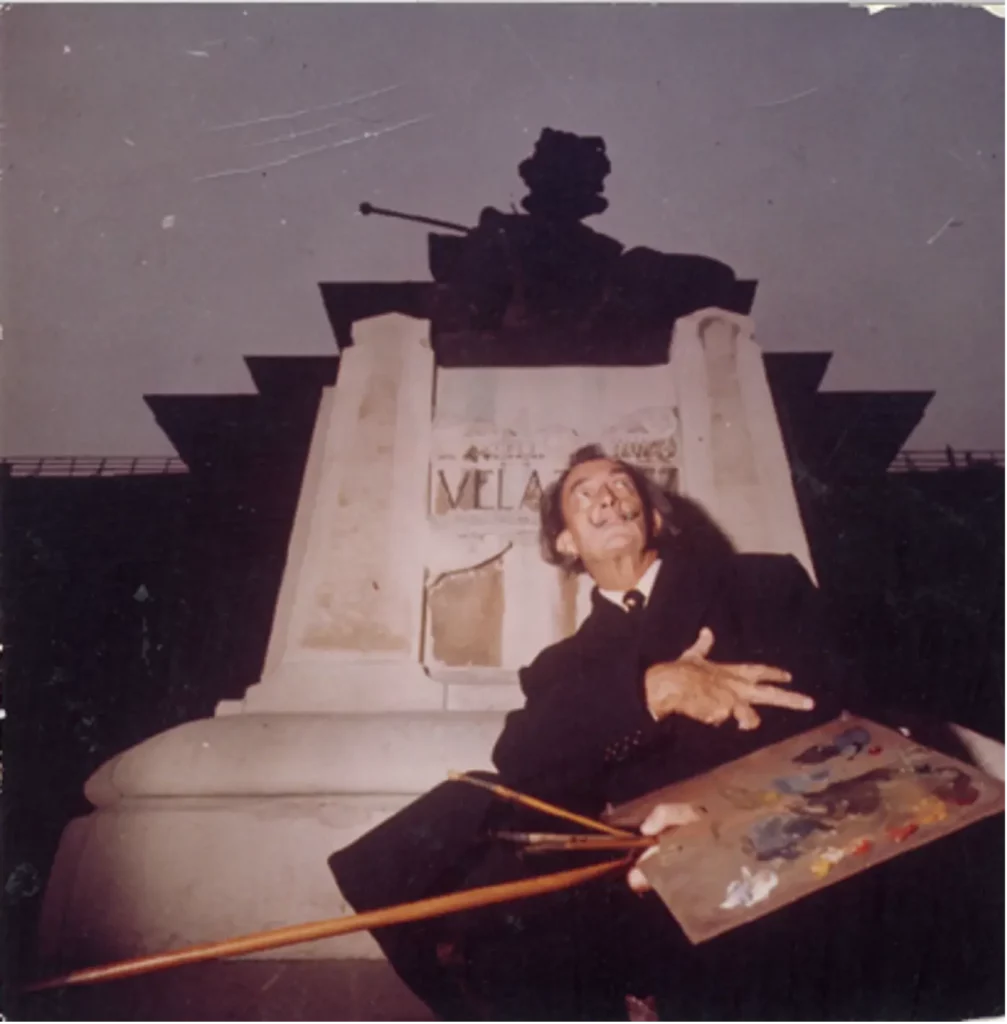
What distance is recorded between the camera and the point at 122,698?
115 inches

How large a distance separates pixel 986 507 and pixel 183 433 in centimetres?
306

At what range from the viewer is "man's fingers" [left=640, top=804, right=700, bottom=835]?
8.01 ft

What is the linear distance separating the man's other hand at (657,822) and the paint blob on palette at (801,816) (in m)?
0.02

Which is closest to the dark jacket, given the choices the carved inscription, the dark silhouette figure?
the carved inscription

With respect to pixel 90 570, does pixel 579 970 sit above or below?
below

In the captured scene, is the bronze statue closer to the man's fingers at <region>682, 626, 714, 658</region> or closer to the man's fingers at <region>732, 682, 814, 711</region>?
the man's fingers at <region>682, 626, 714, 658</region>

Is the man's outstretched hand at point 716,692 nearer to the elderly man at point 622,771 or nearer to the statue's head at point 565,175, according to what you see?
the elderly man at point 622,771

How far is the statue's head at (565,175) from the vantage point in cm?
359

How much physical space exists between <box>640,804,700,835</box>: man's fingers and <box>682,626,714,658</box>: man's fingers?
450 mm

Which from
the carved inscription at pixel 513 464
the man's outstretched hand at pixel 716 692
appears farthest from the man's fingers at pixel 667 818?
the carved inscription at pixel 513 464

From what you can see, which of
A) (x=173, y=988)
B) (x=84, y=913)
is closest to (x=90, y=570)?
(x=84, y=913)

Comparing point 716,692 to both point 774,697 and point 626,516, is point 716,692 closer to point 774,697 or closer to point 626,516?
point 774,697

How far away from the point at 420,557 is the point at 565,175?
1755 mm

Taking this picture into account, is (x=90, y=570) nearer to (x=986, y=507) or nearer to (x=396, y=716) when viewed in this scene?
(x=396, y=716)
